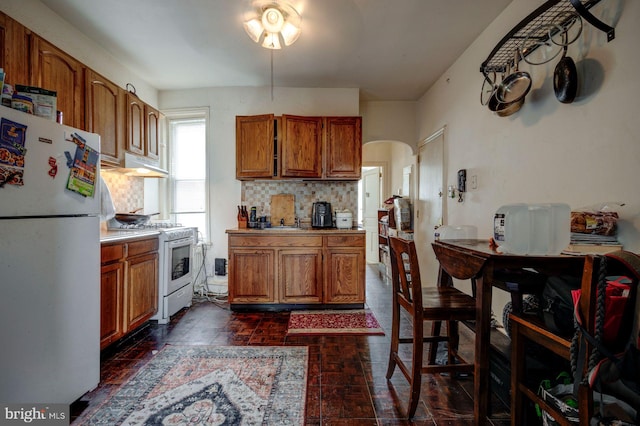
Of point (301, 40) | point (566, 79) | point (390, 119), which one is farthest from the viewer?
point (390, 119)

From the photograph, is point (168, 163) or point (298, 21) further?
point (168, 163)

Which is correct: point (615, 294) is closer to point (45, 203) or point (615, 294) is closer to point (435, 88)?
point (45, 203)

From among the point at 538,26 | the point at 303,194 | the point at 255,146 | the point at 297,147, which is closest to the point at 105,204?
the point at 255,146

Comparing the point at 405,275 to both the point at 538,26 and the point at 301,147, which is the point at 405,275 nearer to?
the point at 538,26

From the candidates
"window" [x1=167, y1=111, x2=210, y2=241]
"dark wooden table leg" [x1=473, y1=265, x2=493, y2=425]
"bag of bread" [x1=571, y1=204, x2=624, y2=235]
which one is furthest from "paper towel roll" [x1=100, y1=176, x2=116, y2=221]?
"bag of bread" [x1=571, y1=204, x2=624, y2=235]

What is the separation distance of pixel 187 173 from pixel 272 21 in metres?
2.33

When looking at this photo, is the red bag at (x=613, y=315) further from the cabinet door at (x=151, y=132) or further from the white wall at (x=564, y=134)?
the cabinet door at (x=151, y=132)

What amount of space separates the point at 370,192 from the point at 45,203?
5339mm

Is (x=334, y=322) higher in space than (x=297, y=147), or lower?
lower

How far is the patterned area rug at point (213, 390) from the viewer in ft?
4.68

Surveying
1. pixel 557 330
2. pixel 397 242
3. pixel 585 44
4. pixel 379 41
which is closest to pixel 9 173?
pixel 397 242

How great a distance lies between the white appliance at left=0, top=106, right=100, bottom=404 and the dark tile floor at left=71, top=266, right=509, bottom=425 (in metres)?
0.32

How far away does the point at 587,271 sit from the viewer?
836 millimetres

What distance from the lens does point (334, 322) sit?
2.67m
